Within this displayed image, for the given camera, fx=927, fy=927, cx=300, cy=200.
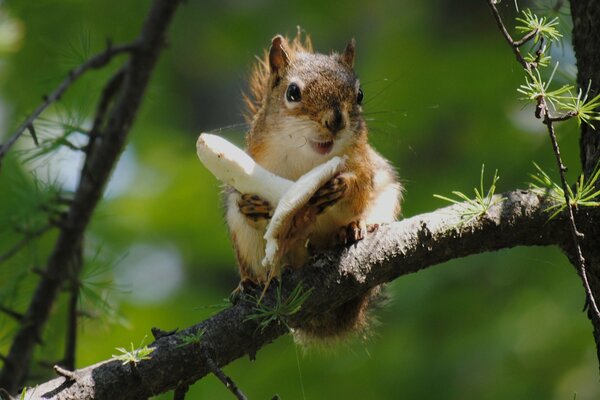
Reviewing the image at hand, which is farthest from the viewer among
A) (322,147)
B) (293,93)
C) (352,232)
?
(293,93)

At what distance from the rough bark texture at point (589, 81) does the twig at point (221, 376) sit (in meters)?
0.93

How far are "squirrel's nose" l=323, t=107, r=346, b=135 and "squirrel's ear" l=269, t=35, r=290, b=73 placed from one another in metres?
0.50

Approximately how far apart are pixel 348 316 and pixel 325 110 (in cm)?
69

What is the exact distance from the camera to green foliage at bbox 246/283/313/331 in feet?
7.03

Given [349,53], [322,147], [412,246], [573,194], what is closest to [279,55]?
[349,53]

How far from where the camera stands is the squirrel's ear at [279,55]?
10.3ft

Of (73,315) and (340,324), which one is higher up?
(73,315)

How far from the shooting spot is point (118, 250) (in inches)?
205

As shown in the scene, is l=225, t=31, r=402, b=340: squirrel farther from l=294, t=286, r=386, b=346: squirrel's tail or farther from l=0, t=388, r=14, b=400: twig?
l=0, t=388, r=14, b=400: twig

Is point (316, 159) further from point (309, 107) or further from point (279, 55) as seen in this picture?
point (279, 55)

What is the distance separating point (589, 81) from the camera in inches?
98.0

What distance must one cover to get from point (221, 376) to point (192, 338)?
0.58 ft

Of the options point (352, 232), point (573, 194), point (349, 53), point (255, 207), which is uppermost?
point (349, 53)

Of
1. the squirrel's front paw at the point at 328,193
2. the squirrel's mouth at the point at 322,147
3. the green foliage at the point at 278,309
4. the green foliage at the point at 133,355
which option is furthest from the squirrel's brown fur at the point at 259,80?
the green foliage at the point at 133,355
